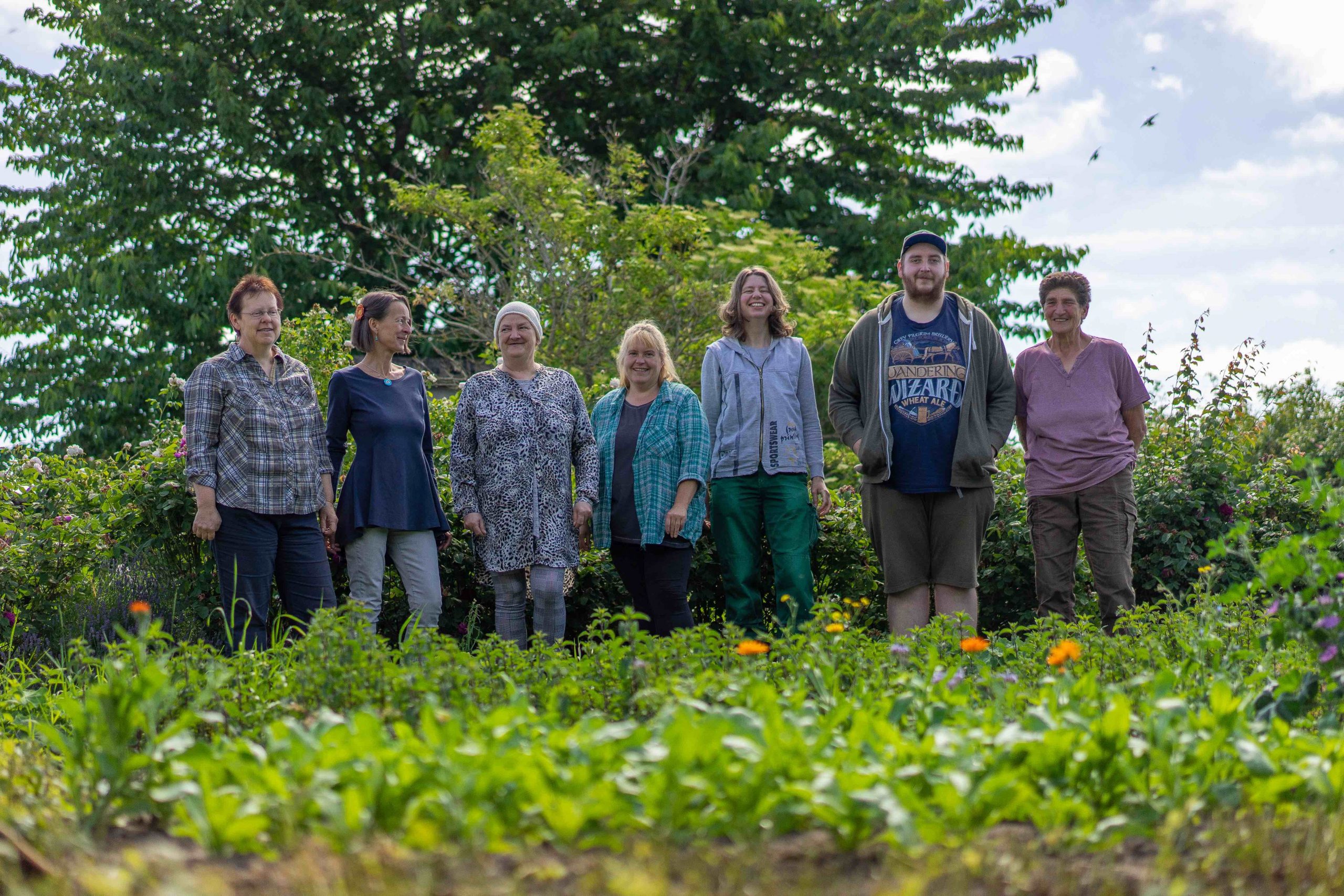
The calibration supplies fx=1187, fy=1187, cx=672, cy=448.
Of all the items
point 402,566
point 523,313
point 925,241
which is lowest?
point 402,566

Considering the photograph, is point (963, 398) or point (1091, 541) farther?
point (1091, 541)

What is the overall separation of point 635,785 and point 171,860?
80cm

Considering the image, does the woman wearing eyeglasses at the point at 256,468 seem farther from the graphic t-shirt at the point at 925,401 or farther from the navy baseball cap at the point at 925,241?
the navy baseball cap at the point at 925,241

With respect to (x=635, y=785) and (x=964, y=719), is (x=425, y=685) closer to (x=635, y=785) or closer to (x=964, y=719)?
(x=635, y=785)

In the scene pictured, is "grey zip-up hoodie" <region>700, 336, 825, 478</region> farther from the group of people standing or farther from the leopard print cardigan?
the leopard print cardigan

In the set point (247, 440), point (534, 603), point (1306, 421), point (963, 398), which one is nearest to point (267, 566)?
point (247, 440)

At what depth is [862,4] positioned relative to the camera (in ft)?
55.9

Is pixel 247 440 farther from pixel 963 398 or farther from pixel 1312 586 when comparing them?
pixel 1312 586

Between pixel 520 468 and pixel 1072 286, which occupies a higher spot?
pixel 1072 286

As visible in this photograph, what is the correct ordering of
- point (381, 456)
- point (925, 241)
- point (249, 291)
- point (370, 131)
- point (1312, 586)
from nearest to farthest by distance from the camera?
point (1312, 586)
point (249, 291)
point (381, 456)
point (925, 241)
point (370, 131)

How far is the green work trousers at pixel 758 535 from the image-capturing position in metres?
5.23

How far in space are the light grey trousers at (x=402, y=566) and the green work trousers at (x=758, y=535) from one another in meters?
1.27

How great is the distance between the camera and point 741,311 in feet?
17.5

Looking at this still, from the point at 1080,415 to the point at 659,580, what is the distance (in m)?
2.06
